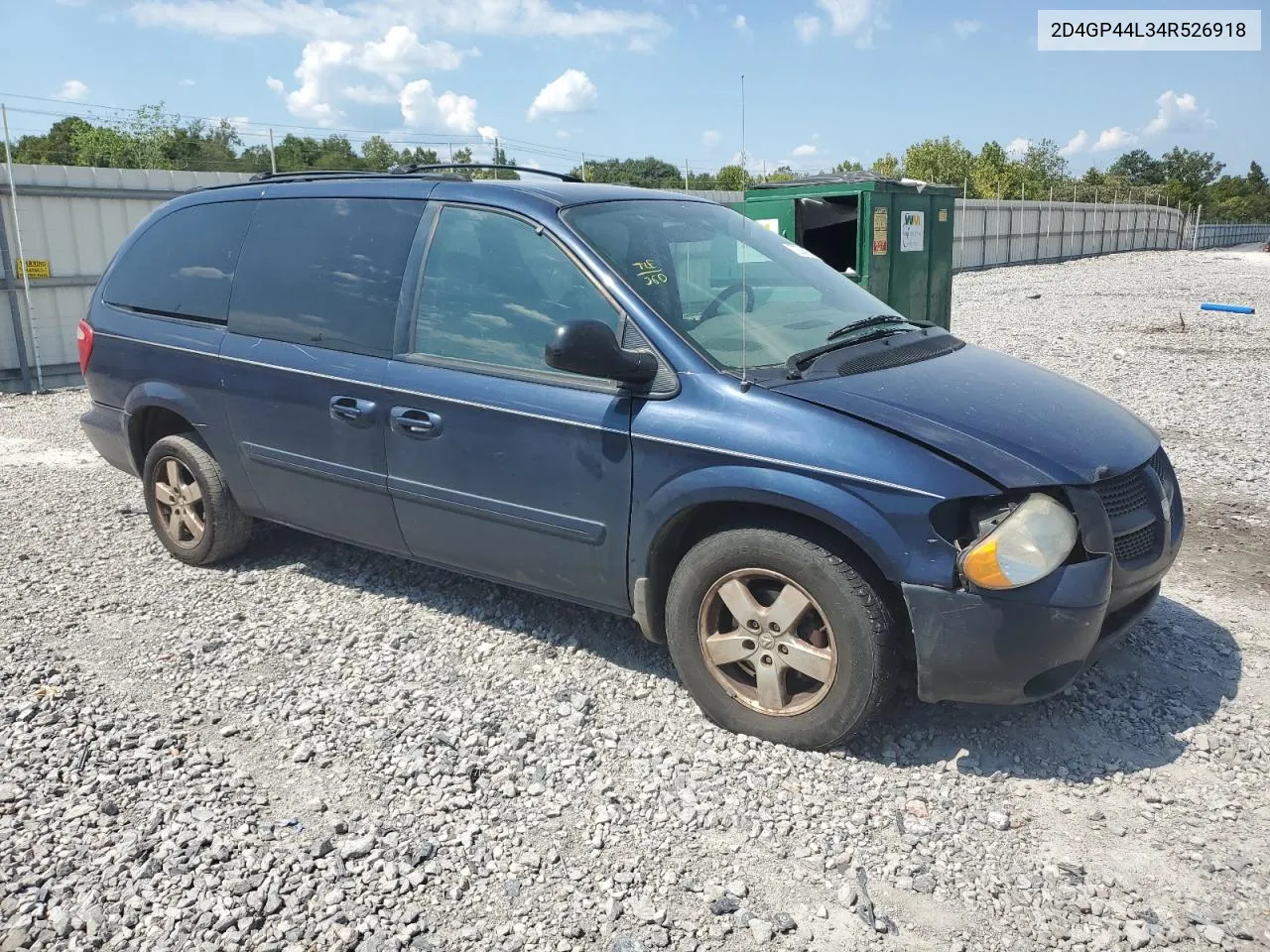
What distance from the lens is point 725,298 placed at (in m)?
3.88

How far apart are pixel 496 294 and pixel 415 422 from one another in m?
0.61

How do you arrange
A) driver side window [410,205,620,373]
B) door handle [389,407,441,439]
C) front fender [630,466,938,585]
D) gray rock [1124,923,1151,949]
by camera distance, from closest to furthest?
gray rock [1124,923,1151,949] → front fender [630,466,938,585] → driver side window [410,205,620,373] → door handle [389,407,441,439]

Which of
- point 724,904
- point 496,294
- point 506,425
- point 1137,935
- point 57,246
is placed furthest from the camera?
point 57,246

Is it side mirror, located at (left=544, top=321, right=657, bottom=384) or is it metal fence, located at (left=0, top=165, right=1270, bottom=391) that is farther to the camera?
metal fence, located at (left=0, top=165, right=1270, bottom=391)

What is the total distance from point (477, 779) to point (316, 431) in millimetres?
1839

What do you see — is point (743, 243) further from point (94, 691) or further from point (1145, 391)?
point (1145, 391)

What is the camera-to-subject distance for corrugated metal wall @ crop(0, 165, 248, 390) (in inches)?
451

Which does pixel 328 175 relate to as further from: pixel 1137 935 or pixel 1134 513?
pixel 1137 935

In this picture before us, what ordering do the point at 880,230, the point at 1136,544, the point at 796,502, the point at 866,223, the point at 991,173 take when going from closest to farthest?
the point at 796,502 → the point at 1136,544 → the point at 866,223 → the point at 880,230 → the point at 991,173

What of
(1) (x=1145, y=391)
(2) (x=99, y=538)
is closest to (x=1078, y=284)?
(1) (x=1145, y=391)

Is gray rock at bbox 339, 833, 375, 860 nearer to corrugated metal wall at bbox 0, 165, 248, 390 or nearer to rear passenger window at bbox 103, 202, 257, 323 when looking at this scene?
rear passenger window at bbox 103, 202, 257, 323

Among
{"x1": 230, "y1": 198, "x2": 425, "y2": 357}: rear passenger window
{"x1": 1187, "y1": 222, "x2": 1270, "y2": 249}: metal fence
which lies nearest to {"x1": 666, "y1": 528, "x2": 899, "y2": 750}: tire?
{"x1": 230, "y1": 198, "x2": 425, "y2": 357}: rear passenger window

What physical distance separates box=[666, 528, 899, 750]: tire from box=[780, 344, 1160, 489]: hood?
50 centimetres

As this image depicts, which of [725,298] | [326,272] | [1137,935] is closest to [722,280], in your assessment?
[725,298]
